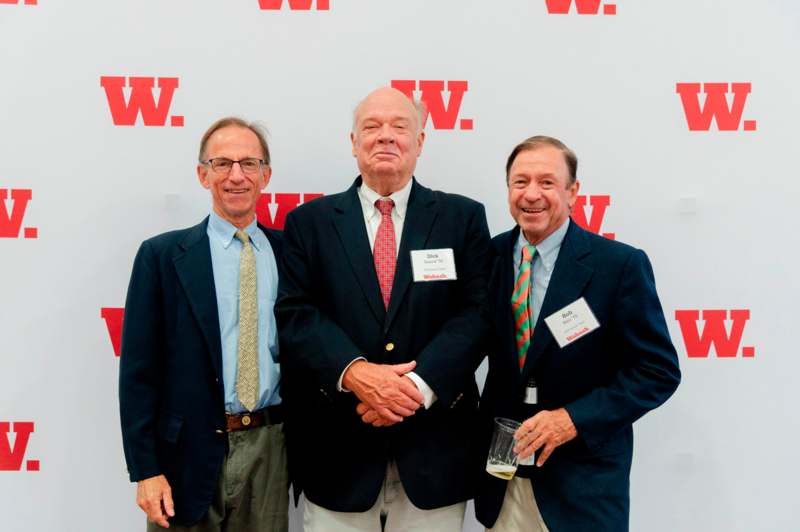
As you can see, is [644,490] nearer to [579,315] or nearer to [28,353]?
[579,315]

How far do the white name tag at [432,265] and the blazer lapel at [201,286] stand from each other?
634mm

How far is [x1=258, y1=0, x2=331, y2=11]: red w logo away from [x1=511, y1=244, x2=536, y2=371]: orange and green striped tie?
138 cm

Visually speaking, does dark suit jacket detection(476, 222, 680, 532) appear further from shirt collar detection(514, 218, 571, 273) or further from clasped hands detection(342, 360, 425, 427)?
clasped hands detection(342, 360, 425, 427)

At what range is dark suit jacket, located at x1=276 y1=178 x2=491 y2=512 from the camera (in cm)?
177

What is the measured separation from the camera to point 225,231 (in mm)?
2018

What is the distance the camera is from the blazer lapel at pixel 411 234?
5.93ft

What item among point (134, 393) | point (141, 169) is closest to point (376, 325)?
point (134, 393)

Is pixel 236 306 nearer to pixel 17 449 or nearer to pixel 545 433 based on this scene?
pixel 545 433

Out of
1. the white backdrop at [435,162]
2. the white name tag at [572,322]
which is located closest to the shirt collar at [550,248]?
the white name tag at [572,322]

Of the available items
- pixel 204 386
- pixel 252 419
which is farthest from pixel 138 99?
pixel 252 419

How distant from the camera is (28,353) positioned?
2.53 metres

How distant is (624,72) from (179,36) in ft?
5.96

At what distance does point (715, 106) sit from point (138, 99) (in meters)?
2.36

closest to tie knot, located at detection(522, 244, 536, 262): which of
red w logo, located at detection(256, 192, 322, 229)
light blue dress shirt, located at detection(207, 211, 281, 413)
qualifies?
light blue dress shirt, located at detection(207, 211, 281, 413)
